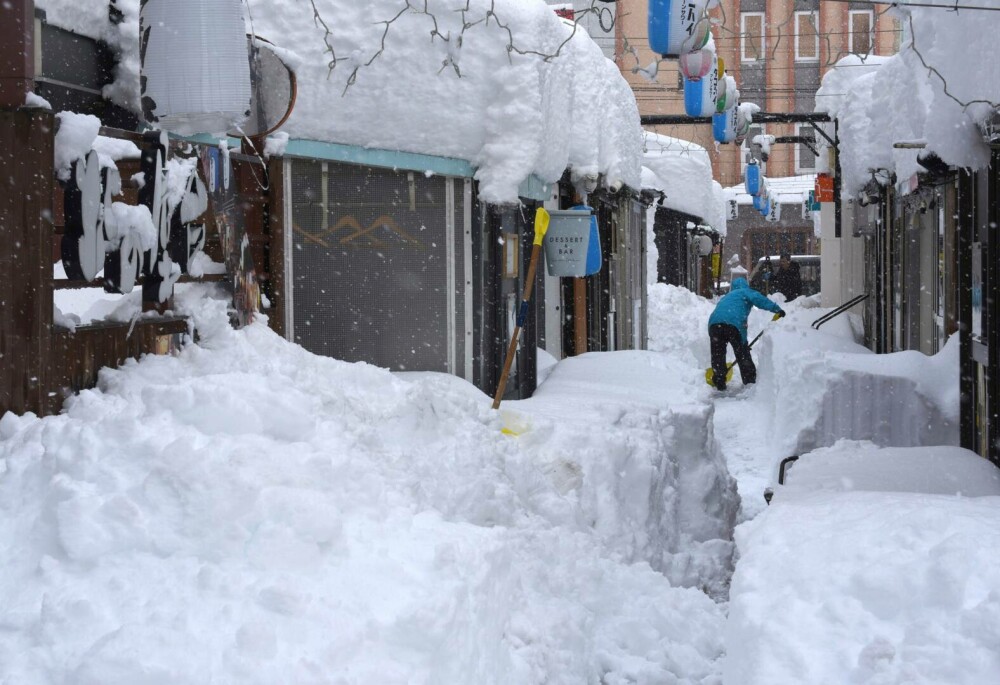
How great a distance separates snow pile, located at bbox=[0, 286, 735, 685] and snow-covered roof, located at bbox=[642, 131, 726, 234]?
2230 cm

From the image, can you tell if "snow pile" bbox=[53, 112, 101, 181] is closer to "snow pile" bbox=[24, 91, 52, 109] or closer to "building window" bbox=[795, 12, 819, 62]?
"snow pile" bbox=[24, 91, 52, 109]

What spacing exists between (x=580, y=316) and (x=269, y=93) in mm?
8498

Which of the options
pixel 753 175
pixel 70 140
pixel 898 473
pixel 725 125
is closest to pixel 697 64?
pixel 725 125

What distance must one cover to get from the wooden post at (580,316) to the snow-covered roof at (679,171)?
44.5 feet

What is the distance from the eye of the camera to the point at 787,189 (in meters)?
41.2

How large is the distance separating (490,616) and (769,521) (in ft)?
4.14

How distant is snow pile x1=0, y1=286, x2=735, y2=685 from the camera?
3.74 metres

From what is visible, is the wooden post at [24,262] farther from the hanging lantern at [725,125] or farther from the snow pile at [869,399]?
the hanging lantern at [725,125]

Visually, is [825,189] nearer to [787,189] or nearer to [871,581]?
[871,581]

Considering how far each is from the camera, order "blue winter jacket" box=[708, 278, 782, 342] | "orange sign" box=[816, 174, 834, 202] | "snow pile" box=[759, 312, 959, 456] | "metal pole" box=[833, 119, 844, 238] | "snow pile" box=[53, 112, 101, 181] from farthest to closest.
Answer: "orange sign" box=[816, 174, 834, 202]
"metal pole" box=[833, 119, 844, 238]
"blue winter jacket" box=[708, 278, 782, 342]
"snow pile" box=[759, 312, 959, 456]
"snow pile" box=[53, 112, 101, 181]

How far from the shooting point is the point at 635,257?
62.1 feet

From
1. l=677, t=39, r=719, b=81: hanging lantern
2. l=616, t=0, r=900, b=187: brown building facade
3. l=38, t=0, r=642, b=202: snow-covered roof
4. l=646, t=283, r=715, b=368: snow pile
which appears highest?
l=616, t=0, r=900, b=187: brown building facade

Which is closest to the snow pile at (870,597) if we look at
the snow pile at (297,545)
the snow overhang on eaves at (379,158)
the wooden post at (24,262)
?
the snow pile at (297,545)

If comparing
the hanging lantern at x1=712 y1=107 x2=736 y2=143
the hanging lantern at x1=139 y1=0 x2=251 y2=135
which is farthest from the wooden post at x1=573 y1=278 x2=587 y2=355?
the hanging lantern at x1=139 y1=0 x2=251 y2=135
